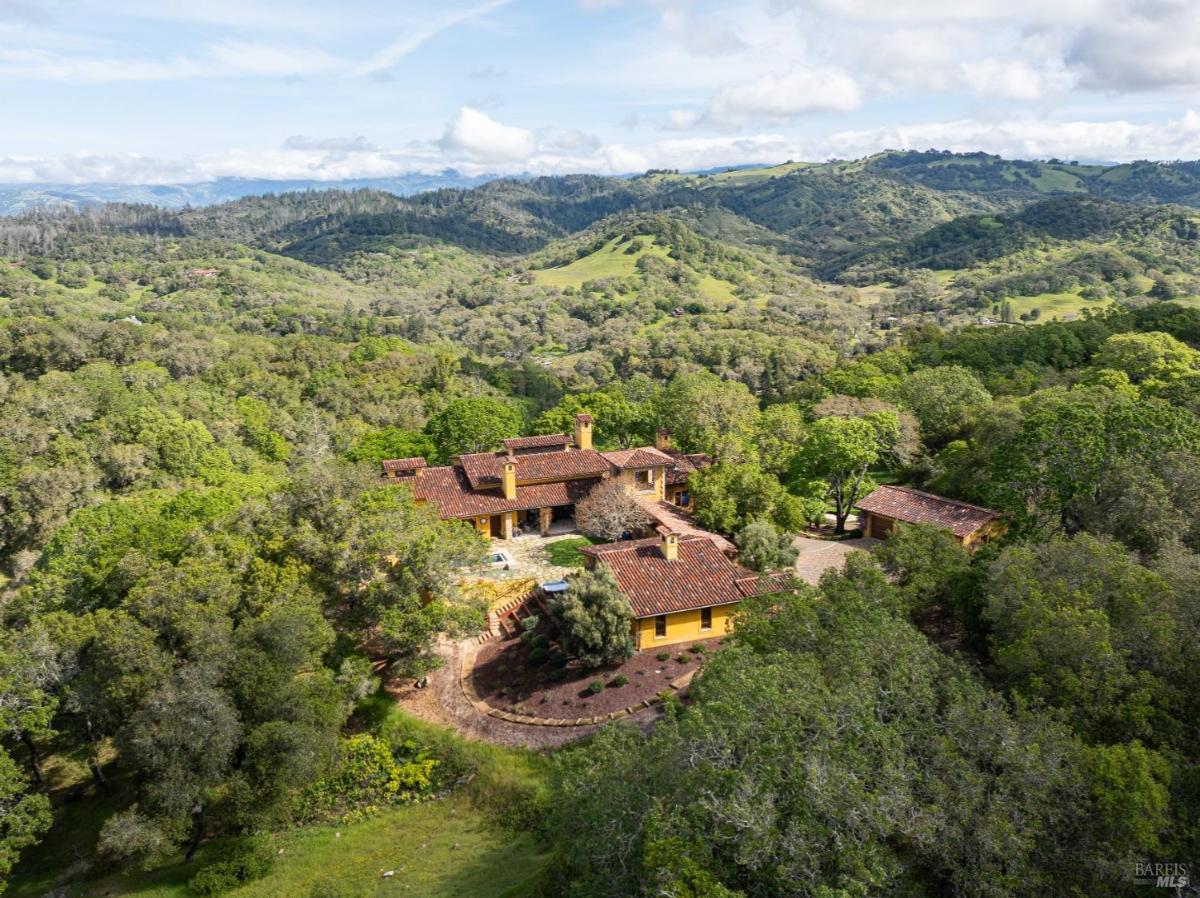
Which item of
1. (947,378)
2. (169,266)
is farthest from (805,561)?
(169,266)

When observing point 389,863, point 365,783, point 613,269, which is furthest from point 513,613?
point 613,269

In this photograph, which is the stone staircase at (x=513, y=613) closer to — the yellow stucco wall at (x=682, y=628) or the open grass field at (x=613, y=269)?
the yellow stucco wall at (x=682, y=628)

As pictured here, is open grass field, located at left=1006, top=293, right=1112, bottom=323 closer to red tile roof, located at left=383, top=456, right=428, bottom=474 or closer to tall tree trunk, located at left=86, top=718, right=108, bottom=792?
red tile roof, located at left=383, top=456, right=428, bottom=474

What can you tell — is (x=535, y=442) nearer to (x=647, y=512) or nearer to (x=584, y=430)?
(x=584, y=430)

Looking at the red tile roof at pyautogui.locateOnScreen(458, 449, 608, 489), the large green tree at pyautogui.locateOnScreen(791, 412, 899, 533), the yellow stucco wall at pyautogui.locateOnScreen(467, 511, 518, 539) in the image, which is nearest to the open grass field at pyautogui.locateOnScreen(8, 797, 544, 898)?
the yellow stucco wall at pyautogui.locateOnScreen(467, 511, 518, 539)

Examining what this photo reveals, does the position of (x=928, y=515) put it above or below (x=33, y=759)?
above

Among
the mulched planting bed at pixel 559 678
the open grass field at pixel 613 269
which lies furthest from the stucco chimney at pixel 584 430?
the open grass field at pixel 613 269
